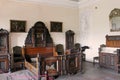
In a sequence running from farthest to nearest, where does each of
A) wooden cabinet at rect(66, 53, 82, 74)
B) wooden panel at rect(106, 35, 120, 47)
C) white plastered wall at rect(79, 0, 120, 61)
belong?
white plastered wall at rect(79, 0, 120, 61) → wooden panel at rect(106, 35, 120, 47) → wooden cabinet at rect(66, 53, 82, 74)

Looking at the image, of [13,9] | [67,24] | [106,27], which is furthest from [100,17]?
[13,9]

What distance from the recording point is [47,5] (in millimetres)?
9273

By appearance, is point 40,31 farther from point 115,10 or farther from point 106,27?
point 115,10

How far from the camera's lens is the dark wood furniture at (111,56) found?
6522 mm

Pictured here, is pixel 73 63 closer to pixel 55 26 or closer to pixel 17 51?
pixel 17 51

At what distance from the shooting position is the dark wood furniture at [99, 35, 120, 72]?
6.52 meters

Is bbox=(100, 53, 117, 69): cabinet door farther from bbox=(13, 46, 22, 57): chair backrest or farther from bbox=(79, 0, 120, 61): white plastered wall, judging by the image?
bbox=(13, 46, 22, 57): chair backrest

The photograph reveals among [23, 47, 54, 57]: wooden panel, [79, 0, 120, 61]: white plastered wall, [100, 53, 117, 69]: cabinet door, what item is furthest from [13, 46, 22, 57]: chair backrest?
[100, 53, 117, 69]: cabinet door

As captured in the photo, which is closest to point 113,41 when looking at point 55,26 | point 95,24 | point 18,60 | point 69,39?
point 95,24

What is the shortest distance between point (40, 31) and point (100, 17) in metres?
3.68

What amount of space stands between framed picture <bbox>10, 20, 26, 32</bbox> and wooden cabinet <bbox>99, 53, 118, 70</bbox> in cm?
466

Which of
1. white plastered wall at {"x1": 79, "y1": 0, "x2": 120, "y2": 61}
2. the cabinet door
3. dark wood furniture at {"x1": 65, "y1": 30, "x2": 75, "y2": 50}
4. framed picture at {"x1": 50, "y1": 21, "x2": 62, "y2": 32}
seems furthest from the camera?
dark wood furniture at {"x1": 65, "y1": 30, "x2": 75, "y2": 50}

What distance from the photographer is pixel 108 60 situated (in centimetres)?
696

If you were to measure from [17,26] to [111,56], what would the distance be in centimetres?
533
